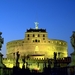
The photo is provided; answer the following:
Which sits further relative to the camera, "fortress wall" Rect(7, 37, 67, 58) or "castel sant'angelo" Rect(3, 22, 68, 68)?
"fortress wall" Rect(7, 37, 67, 58)

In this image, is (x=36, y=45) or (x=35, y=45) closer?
(x=36, y=45)

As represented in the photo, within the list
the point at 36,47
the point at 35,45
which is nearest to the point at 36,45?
the point at 35,45

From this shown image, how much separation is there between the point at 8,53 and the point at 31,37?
16731mm

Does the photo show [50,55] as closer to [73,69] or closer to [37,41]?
[37,41]

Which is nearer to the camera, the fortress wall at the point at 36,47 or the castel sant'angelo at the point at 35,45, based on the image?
the castel sant'angelo at the point at 35,45

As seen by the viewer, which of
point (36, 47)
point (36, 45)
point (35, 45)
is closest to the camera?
point (36, 45)

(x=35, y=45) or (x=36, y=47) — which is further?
(x=36, y=47)

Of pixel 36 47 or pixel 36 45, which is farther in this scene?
pixel 36 47

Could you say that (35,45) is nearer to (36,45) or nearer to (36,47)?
(36,45)

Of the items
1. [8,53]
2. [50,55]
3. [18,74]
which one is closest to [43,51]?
[50,55]

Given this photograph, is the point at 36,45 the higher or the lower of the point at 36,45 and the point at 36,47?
the higher

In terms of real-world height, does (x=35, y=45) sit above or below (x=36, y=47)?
above

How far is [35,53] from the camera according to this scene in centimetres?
12262

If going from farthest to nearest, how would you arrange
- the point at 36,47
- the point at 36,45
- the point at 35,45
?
the point at 36,47 < the point at 35,45 < the point at 36,45
